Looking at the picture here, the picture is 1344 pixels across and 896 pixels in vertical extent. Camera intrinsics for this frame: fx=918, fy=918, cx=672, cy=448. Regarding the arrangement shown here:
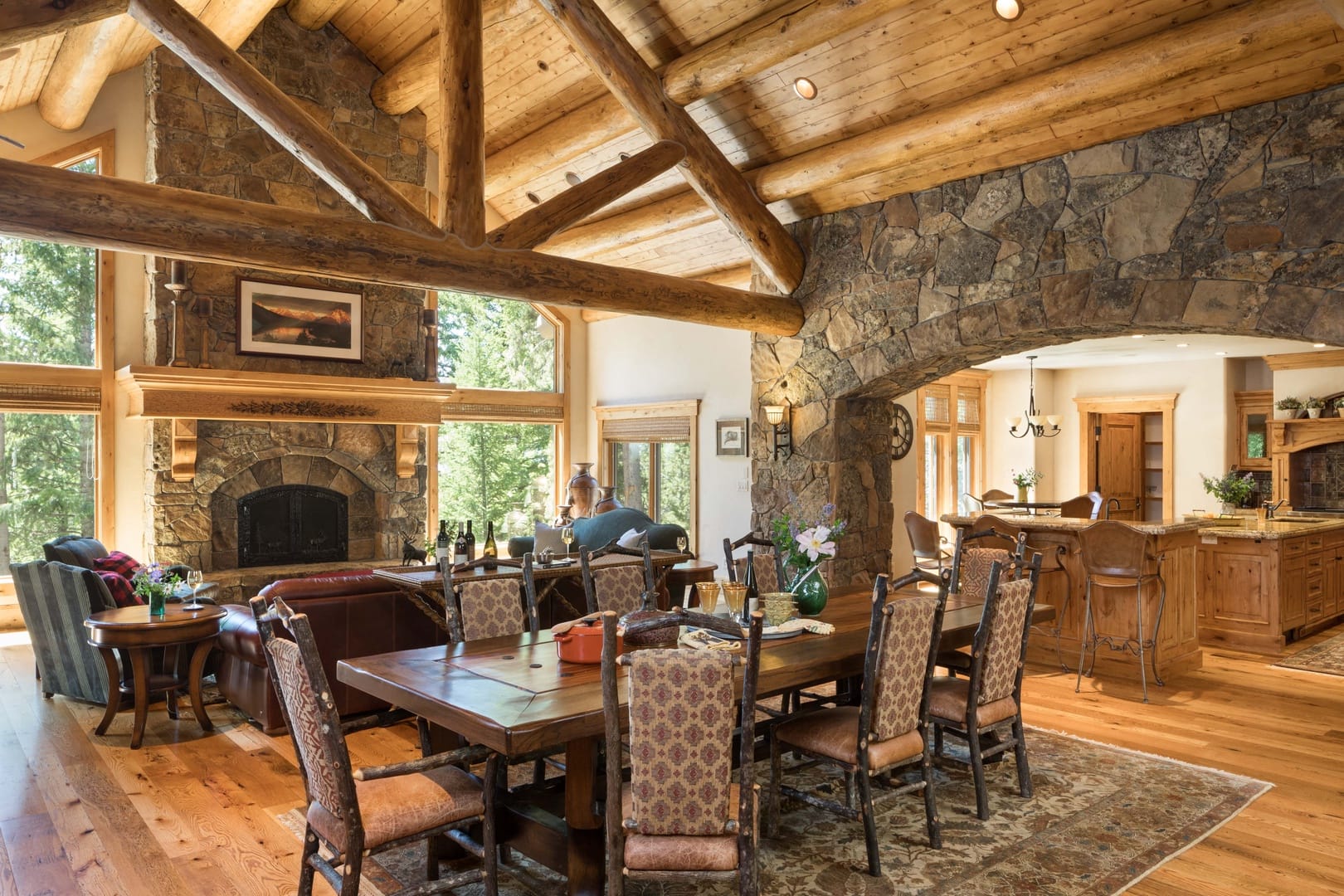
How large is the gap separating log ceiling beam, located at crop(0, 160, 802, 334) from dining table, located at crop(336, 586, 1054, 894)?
227 centimetres

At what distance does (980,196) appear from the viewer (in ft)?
18.9

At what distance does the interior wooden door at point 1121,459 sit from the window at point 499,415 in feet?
22.9

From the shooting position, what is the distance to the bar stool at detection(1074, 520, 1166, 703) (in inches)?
220

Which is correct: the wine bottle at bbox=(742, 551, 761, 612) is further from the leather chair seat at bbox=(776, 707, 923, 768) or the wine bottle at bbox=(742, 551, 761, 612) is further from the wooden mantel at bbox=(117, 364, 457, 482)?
the wooden mantel at bbox=(117, 364, 457, 482)

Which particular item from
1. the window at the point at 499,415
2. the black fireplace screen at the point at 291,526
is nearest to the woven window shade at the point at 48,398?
the black fireplace screen at the point at 291,526

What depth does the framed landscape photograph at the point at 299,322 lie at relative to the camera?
→ 7.77 meters

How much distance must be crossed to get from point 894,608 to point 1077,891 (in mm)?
1088

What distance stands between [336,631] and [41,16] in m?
3.07

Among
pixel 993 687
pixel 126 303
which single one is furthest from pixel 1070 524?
pixel 126 303

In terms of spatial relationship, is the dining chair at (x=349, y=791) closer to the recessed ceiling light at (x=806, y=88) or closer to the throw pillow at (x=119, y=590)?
the throw pillow at (x=119, y=590)

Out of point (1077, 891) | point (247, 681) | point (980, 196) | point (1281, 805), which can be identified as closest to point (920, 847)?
point (1077, 891)

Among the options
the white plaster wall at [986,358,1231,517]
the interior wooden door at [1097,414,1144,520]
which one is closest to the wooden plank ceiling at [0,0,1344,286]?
the white plaster wall at [986,358,1231,517]

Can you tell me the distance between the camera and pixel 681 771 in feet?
7.98

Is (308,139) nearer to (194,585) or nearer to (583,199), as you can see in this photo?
(583,199)
